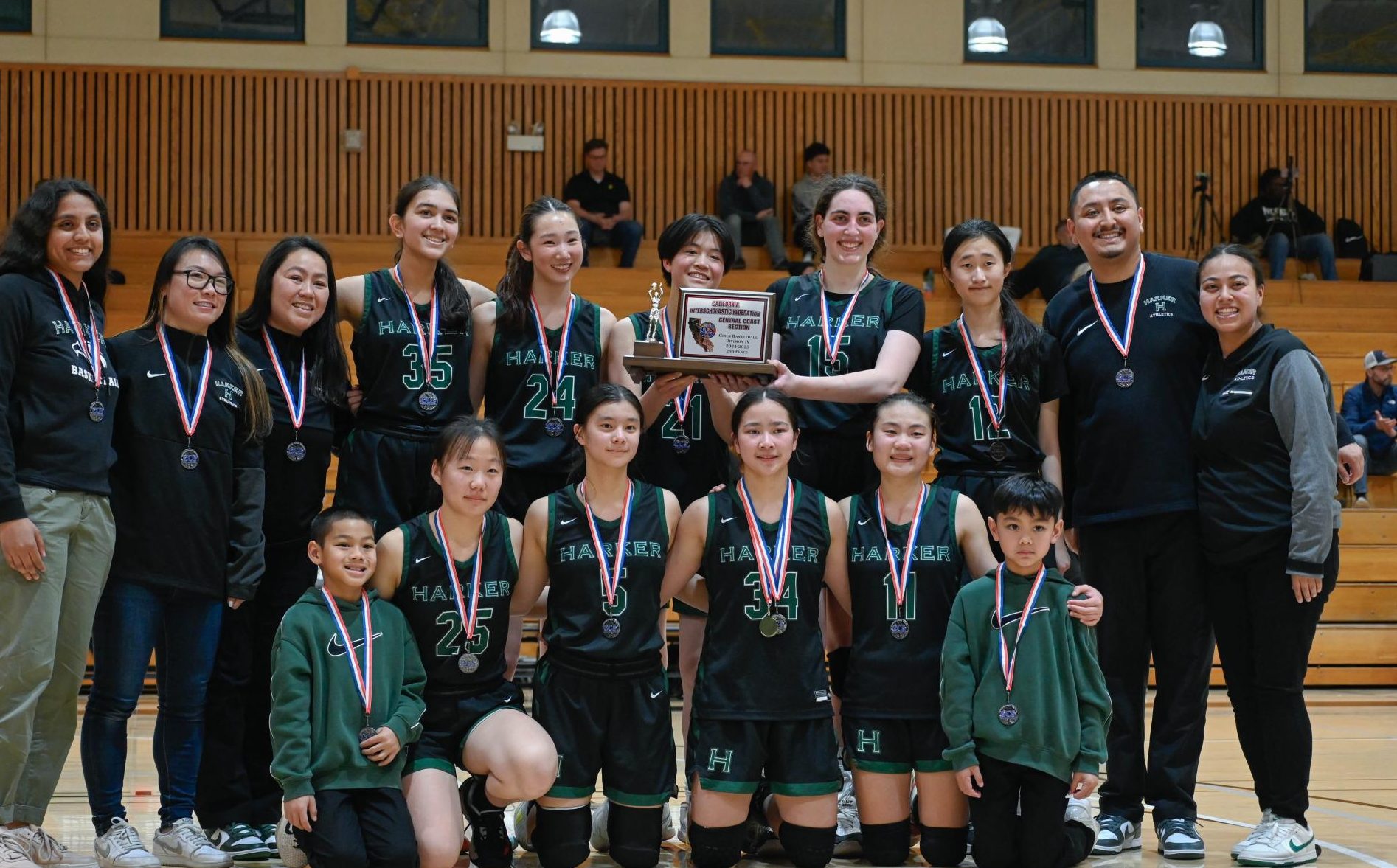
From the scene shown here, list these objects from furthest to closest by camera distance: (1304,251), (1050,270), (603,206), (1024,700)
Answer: (1304,251)
(603,206)
(1050,270)
(1024,700)

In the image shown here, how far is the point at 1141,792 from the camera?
4324 mm

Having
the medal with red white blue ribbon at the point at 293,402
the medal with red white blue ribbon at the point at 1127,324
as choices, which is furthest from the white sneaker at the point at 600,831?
the medal with red white blue ribbon at the point at 1127,324

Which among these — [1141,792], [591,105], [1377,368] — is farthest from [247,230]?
[1141,792]

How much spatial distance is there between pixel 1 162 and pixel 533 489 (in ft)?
36.5

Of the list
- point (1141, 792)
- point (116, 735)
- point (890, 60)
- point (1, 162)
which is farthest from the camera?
point (890, 60)

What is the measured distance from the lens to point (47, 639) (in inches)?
150

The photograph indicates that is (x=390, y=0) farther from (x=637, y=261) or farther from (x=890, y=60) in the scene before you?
(x=890, y=60)

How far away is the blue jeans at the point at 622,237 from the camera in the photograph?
13266 millimetres

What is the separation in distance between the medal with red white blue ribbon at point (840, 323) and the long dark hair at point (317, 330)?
59.5 inches

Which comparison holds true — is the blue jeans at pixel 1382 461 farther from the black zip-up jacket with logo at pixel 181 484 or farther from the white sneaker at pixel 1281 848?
the black zip-up jacket with logo at pixel 181 484

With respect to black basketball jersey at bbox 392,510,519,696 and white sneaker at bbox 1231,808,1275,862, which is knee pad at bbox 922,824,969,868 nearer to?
white sneaker at bbox 1231,808,1275,862

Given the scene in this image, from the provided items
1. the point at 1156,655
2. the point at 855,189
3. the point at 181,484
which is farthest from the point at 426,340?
the point at 1156,655

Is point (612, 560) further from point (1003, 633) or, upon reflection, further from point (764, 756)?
point (1003, 633)

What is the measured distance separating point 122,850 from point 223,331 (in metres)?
1.51
